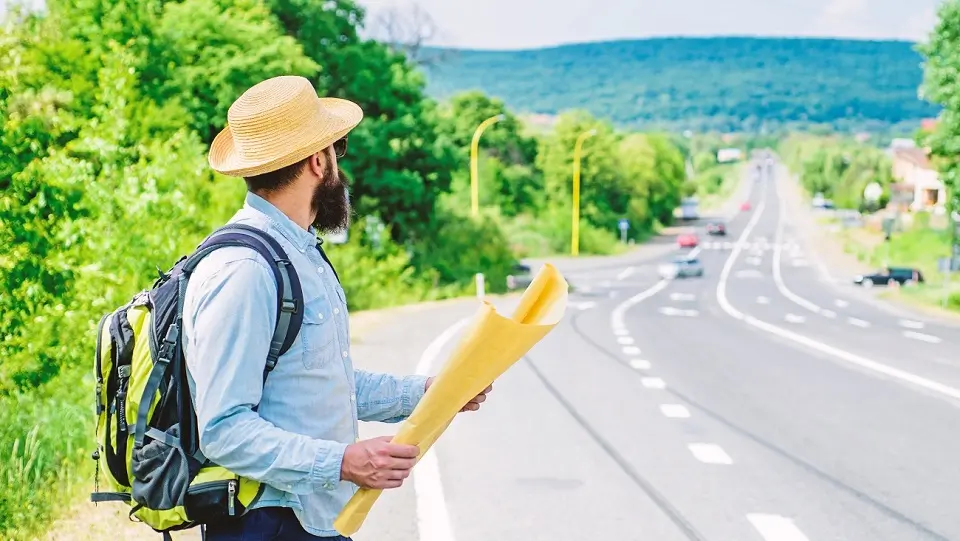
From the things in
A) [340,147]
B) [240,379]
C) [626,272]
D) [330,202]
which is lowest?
[626,272]

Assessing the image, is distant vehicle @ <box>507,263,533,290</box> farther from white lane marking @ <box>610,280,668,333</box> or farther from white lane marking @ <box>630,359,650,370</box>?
white lane marking @ <box>630,359,650,370</box>

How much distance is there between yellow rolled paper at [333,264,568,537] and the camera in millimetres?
2543

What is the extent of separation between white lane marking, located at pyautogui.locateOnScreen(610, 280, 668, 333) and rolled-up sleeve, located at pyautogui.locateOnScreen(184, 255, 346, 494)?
19158 millimetres

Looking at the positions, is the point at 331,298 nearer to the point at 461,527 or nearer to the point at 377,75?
the point at 461,527

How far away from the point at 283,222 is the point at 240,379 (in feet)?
1.50

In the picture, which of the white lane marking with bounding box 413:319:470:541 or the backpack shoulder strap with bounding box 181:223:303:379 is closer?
the backpack shoulder strap with bounding box 181:223:303:379

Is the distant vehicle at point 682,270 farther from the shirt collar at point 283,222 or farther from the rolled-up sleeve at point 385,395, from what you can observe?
the shirt collar at point 283,222

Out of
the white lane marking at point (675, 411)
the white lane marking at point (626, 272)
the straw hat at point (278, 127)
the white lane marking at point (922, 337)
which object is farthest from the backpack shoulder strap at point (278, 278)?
the white lane marking at point (626, 272)

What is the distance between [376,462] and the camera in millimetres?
2582

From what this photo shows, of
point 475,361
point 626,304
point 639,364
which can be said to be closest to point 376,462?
point 475,361

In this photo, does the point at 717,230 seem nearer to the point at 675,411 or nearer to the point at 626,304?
the point at 626,304

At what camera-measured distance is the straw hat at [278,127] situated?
279 centimetres

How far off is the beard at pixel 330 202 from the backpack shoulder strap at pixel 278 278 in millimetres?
261

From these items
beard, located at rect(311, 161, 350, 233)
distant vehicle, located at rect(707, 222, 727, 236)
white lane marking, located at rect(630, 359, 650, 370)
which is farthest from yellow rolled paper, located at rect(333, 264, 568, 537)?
distant vehicle, located at rect(707, 222, 727, 236)
